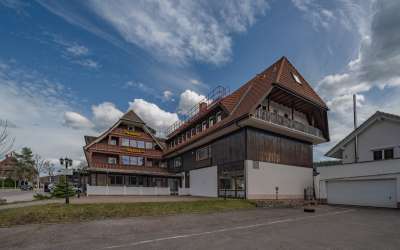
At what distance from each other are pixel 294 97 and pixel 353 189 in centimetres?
927

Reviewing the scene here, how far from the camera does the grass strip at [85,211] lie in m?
11.3

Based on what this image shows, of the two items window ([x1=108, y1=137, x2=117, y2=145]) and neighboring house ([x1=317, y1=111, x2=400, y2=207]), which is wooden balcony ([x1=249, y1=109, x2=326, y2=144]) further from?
window ([x1=108, y1=137, x2=117, y2=145])

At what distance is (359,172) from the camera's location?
21547 millimetres

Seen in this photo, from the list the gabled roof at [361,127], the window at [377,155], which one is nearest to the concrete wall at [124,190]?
the gabled roof at [361,127]

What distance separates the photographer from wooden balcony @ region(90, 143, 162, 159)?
32.4 m

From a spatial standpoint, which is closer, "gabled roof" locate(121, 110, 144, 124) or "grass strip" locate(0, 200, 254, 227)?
"grass strip" locate(0, 200, 254, 227)

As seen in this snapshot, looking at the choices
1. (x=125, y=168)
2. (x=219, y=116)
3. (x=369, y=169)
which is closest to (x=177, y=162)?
(x=125, y=168)

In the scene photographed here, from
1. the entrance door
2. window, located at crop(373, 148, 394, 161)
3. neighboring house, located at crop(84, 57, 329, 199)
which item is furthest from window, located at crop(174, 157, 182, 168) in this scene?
window, located at crop(373, 148, 394, 161)

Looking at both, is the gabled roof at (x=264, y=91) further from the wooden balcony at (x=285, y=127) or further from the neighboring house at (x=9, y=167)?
the neighboring house at (x=9, y=167)

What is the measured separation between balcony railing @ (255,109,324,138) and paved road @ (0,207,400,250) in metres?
11.3

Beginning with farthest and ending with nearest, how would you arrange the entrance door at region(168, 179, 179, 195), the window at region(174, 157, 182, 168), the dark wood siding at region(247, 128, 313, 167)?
the entrance door at region(168, 179, 179, 195)
the window at region(174, 157, 182, 168)
the dark wood siding at region(247, 128, 313, 167)

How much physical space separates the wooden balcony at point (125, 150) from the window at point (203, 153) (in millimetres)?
10000

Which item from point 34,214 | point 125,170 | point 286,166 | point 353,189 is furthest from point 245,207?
point 125,170

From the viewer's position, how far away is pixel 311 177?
26.4 meters
